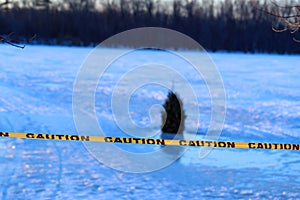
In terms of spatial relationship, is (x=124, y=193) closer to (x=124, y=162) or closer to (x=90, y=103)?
(x=124, y=162)

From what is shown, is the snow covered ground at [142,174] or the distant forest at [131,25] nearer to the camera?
the snow covered ground at [142,174]

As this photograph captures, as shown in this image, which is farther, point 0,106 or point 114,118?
point 0,106

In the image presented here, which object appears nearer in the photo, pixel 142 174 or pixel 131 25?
pixel 142 174

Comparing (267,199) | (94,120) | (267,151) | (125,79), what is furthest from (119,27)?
(267,199)

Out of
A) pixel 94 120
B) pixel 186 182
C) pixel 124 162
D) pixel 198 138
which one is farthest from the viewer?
pixel 94 120

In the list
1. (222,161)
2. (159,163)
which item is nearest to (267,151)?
(222,161)

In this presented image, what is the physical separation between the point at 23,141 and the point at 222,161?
4.14 meters

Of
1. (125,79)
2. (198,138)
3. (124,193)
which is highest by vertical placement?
(124,193)

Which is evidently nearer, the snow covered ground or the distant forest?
the snow covered ground

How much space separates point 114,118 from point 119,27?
35.2 m

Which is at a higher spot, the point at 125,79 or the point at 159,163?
the point at 159,163

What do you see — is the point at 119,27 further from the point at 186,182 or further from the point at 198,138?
the point at 186,182

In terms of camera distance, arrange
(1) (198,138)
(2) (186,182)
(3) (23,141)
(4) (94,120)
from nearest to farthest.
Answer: (2) (186,182)
(3) (23,141)
(1) (198,138)
(4) (94,120)

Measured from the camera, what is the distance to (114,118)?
12.4m
